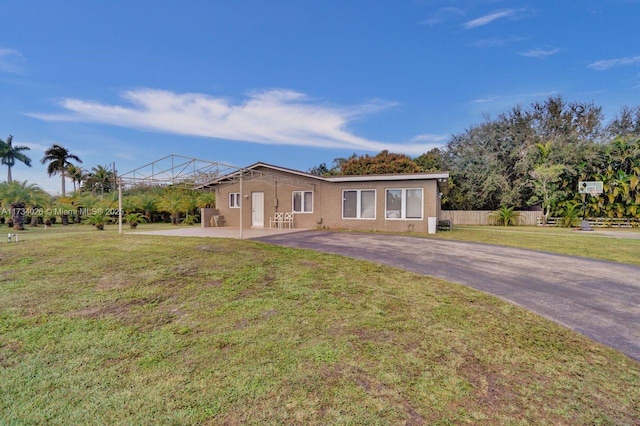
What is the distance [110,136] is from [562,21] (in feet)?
104

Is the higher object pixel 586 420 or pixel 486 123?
pixel 486 123

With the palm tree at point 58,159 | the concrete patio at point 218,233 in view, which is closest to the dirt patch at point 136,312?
the concrete patio at point 218,233

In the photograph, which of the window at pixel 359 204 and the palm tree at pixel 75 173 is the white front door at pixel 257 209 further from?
the palm tree at pixel 75 173

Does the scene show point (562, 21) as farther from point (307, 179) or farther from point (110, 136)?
point (110, 136)

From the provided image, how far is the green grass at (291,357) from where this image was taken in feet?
7.15

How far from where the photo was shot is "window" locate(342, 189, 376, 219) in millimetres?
15539

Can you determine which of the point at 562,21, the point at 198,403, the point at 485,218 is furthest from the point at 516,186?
the point at 198,403

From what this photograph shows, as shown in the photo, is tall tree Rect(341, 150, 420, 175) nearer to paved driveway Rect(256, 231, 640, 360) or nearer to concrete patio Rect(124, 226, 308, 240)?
concrete patio Rect(124, 226, 308, 240)

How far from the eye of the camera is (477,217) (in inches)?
1063

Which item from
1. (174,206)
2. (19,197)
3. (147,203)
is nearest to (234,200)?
(174,206)

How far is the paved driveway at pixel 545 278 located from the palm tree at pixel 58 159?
1809 inches

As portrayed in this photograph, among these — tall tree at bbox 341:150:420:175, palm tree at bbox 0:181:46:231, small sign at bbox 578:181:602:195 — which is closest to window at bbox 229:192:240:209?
palm tree at bbox 0:181:46:231

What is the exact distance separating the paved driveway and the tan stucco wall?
4.85 metres

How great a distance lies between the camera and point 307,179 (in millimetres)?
16422
